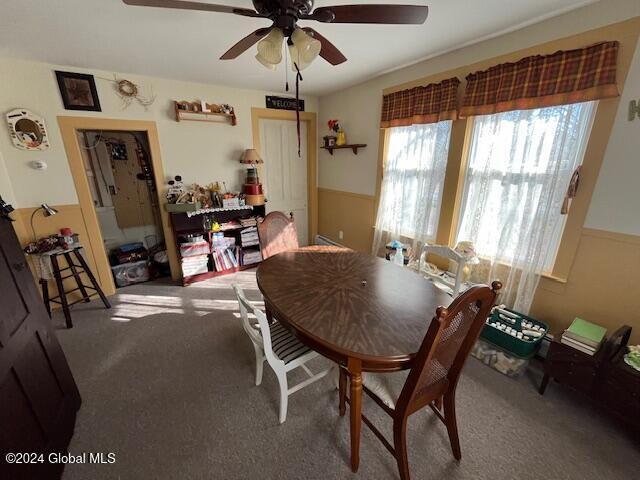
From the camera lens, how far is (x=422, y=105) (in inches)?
94.4

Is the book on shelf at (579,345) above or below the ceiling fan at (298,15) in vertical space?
below

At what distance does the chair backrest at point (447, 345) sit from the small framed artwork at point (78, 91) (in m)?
3.59

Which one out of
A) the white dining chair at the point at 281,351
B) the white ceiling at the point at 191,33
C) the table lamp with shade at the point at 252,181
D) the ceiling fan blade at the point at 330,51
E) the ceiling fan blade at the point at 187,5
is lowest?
the white dining chair at the point at 281,351

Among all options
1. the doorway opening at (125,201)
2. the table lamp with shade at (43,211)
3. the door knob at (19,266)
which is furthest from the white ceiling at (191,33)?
the door knob at (19,266)

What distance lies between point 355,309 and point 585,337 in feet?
4.78

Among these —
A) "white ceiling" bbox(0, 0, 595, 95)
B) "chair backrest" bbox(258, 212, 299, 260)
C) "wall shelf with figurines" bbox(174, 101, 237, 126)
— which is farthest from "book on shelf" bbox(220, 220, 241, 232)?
"white ceiling" bbox(0, 0, 595, 95)

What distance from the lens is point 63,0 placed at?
Answer: 139 cm

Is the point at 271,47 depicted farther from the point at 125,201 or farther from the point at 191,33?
the point at 125,201

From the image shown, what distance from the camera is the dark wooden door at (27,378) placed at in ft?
3.39

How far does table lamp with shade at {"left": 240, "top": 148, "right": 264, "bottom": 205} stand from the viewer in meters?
3.37

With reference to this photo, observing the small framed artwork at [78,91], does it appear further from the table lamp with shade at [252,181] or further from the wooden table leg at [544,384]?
the wooden table leg at [544,384]

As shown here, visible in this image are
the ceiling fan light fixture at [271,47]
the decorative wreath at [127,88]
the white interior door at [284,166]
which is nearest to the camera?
the ceiling fan light fixture at [271,47]

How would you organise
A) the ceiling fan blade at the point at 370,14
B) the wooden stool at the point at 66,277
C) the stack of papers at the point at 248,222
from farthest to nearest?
the stack of papers at the point at 248,222 < the wooden stool at the point at 66,277 < the ceiling fan blade at the point at 370,14

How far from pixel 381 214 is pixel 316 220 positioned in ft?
5.03
